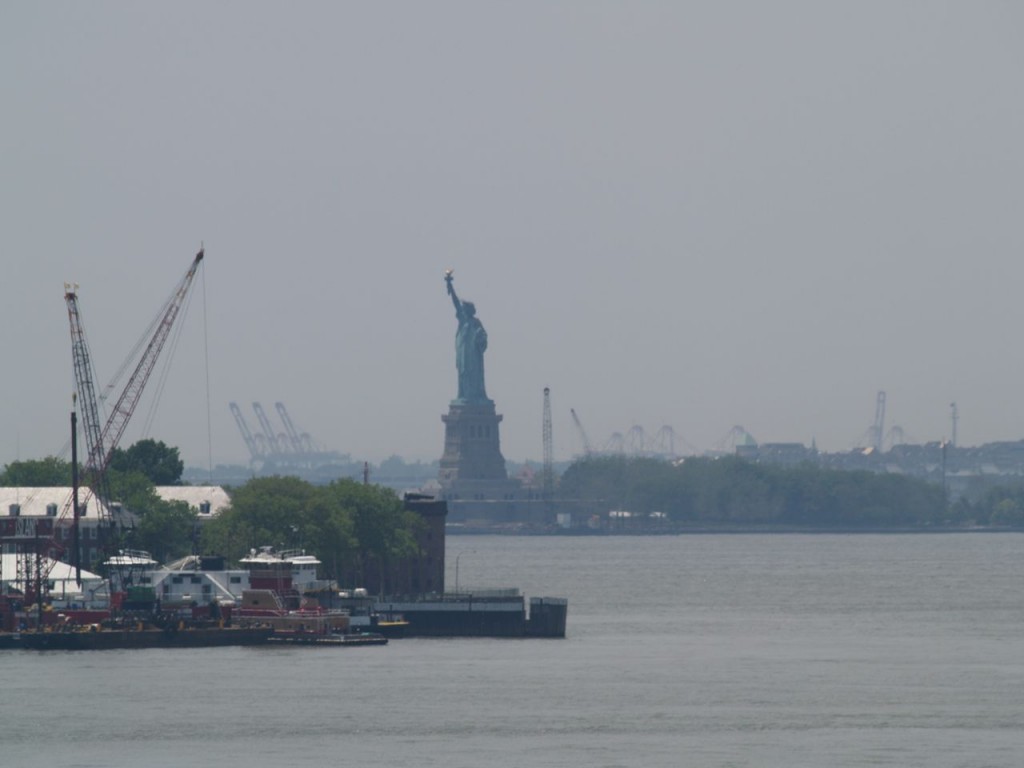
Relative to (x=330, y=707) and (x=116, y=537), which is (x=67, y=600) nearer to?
(x=116, y=537)

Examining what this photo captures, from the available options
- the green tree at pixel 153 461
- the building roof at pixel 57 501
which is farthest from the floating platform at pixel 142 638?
the green tree at pixel 153 461

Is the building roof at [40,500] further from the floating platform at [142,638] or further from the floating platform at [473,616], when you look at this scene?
the floating platform at [142,638]

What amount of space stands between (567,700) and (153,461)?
3488 inches

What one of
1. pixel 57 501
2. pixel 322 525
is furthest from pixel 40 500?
pixel 322 525

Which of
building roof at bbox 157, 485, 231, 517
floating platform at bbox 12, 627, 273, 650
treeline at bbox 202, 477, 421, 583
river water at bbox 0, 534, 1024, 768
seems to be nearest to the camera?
river water at bbox 0, 534, 1024, 768

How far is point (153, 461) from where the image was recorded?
17038 cm

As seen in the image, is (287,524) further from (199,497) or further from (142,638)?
(142,638)

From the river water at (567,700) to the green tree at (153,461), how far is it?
49.7 metres

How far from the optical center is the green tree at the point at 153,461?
16788cm

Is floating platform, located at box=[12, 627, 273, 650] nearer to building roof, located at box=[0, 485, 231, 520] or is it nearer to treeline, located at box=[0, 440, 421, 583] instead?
treeline, located at box=[0, 440, 421, 583]

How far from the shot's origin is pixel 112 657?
4094 inches

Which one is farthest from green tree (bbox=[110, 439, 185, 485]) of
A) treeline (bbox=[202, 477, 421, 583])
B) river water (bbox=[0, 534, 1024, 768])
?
river water (bbox=[0, 534, 1024, 768])

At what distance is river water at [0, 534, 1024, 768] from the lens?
239 feet

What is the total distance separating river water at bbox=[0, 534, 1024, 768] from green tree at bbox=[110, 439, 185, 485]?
4974cm
